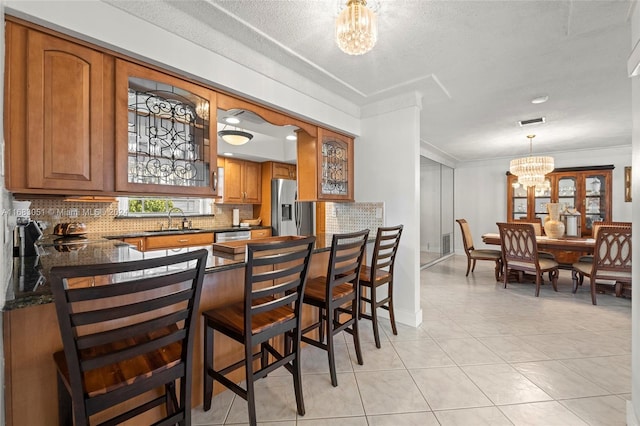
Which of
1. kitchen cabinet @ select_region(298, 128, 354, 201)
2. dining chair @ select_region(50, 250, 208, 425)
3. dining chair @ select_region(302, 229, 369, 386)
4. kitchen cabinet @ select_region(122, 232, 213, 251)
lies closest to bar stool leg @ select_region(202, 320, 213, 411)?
dining chair @ select_region(50, 250, 208, 425)

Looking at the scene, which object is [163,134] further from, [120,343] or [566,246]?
[566,246]

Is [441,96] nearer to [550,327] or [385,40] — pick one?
[385,40]

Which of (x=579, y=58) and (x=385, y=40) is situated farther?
(x=579, y=58)

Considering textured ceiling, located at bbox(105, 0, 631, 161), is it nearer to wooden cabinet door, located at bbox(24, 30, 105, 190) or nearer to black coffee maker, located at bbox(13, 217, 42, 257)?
wooden cabinet door, located at bbox(24, 30, 105, 190)

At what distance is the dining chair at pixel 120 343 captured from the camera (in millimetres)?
837

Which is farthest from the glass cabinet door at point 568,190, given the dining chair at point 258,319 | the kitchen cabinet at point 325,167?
the dining chair at point 258,319

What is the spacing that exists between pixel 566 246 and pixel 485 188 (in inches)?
112

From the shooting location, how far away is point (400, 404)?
1.68 m

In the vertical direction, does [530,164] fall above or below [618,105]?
below

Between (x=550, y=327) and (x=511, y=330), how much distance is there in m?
0.43

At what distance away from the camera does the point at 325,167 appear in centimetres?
298

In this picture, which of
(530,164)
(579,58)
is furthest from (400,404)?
(530,164)

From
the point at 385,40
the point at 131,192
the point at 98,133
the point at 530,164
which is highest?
the point at 385,40

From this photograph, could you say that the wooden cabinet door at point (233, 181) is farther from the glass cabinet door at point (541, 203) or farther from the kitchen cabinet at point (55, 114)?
the glass cabinet door at point (541, 203)
